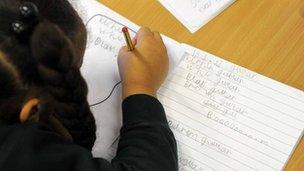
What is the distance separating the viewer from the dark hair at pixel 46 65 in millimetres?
555

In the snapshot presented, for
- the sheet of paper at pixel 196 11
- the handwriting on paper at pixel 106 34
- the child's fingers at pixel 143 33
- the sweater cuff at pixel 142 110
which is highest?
the sheet of paper at pixel 196 11

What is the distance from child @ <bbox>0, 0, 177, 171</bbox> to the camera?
0.56 meters

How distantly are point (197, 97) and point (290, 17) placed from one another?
24 centimetres

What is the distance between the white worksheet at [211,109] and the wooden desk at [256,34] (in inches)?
0.8

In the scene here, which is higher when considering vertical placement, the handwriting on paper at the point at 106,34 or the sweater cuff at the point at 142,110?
the handwriting on paper at the point at 106,34

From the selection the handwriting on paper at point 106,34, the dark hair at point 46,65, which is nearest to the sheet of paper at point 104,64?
the handwriting on paper at point 106,34

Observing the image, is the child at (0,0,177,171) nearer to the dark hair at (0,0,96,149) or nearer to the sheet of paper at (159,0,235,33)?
the dark hair at (0,0,96,149)

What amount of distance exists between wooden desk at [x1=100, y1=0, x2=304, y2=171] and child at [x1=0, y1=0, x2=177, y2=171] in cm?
20

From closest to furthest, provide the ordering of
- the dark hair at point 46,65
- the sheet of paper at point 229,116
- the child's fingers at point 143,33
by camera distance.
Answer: the dark hair at point 46,65
the sheet of paper at point 229,116
the child's fingers at point 143,33

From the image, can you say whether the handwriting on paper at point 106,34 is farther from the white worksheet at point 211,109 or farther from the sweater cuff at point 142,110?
the sweater cuff at point 142,110

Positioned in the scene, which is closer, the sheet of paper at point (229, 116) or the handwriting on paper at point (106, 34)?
the sheet of paper at point (229, 116)

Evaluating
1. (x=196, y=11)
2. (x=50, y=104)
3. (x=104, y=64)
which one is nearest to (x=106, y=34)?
(x=104, y=64)

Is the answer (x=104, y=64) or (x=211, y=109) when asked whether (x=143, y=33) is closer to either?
(x=104, y=64)

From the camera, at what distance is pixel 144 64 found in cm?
80
